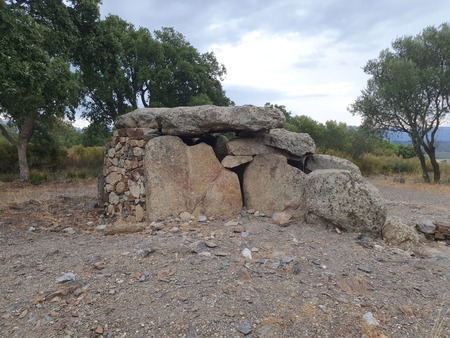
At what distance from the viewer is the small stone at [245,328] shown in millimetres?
2799

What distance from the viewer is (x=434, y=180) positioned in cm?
1644

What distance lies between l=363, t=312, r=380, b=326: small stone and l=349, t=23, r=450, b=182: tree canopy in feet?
47.2

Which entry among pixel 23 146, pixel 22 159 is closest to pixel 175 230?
pixel 22 159

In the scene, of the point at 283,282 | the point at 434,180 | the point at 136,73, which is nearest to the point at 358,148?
the point at 434,180

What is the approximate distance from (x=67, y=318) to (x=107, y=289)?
443mm

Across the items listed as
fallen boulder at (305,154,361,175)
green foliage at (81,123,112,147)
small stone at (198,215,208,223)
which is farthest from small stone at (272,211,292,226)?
green foliage at (81,123,112,147)

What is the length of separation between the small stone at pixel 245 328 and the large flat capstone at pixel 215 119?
3578 mm

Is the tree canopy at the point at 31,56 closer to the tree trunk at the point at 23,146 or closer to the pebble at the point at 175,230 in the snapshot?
the pebble at the point at 175,230

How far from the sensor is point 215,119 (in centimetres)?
588

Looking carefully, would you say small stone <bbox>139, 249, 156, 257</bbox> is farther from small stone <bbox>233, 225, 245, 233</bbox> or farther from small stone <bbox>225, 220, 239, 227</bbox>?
small stone <bbox>225, 220, 239, 227</bbox>

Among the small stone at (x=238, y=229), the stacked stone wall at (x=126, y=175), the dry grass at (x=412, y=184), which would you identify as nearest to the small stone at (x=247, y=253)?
the small stone at (x=238, y=229)

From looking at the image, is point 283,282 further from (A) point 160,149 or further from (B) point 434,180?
(B) point 434,180

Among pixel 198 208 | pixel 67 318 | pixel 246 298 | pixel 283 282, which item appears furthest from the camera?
pixel 198 208

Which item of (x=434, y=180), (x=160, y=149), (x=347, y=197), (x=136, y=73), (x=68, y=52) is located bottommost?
(x=434, y=180)
